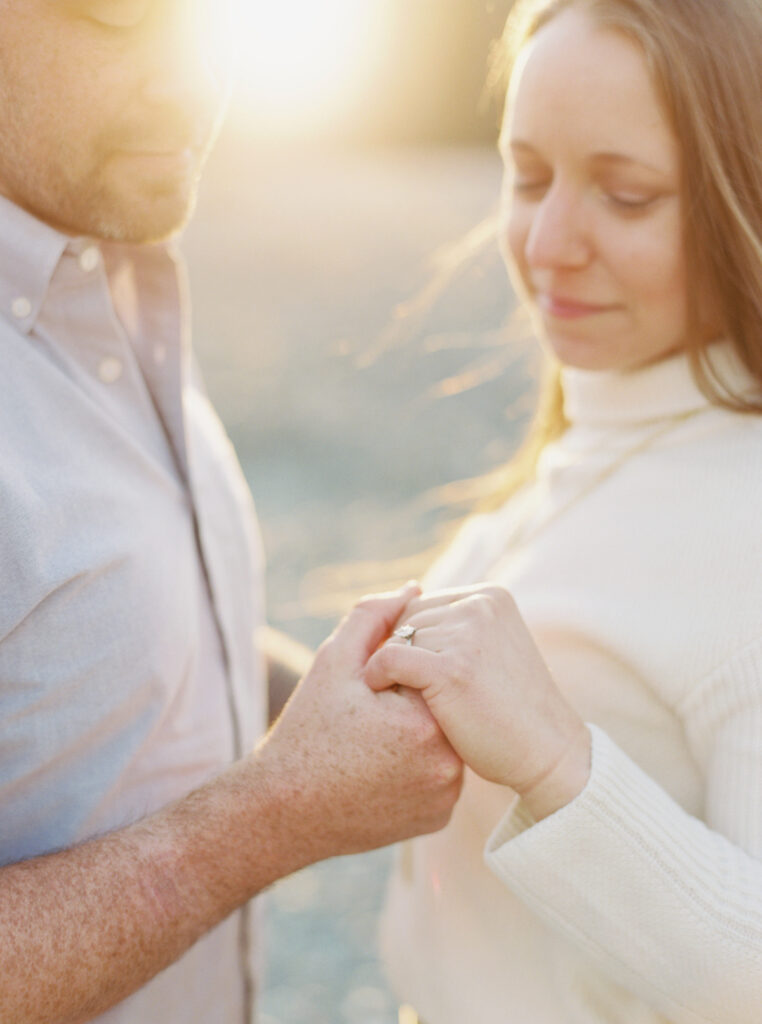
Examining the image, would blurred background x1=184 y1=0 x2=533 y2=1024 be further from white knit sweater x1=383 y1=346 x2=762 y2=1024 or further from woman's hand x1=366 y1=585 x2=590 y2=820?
woman's hand x1=366 y1=585 x2=590 y2=820

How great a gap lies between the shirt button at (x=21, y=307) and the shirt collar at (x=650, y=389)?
3.35ft

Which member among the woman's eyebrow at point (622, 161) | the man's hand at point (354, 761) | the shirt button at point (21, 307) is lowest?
the man's hand at point (354, 761)

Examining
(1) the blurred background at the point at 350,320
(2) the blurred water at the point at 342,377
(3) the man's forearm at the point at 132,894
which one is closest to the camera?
(3) the man's forearm at the point at 132,894

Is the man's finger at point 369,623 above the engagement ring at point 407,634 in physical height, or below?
below

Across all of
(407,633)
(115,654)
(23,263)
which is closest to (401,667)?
(407,633)

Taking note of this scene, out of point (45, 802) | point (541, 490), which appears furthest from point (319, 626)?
point (45, 802)

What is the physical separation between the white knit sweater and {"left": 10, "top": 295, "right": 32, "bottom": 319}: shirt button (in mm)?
944

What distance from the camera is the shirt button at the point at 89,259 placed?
1603 millimetres

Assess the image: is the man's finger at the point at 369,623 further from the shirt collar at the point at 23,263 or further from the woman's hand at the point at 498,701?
the shirt collar at the point at 23,263

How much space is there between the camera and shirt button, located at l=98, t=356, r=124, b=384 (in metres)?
1.66

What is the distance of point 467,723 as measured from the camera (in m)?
1.33

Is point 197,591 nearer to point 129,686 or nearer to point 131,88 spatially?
point 129,686

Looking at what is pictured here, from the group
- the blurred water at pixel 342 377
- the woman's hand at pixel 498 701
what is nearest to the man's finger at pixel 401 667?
the woman's hand at pixel 498 701

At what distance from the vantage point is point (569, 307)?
68.5 inches
